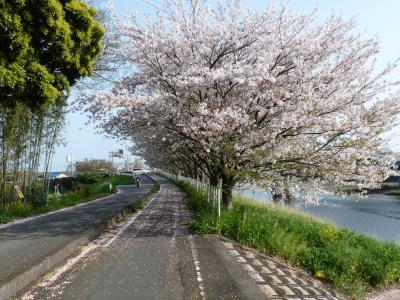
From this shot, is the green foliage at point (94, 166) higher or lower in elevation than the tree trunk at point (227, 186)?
higher

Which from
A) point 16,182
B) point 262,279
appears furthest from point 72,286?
point 16,182

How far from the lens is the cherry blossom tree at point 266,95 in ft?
34.5

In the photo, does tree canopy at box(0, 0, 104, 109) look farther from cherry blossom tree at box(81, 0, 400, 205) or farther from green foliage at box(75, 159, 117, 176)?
green foliage at box(75, 159, 117, 176)

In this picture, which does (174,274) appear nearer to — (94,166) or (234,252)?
(234,252)

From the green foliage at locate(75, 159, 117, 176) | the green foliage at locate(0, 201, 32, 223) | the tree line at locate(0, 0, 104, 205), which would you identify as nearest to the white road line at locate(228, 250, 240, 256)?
the tree line at locate(0, 0, 104, 205)

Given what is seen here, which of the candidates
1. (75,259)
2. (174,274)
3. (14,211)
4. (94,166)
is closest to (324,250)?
(174,274)

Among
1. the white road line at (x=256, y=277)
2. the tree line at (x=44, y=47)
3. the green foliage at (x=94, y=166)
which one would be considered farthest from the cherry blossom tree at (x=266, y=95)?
the green foliage at (x=94, y=166)

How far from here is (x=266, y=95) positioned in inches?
413

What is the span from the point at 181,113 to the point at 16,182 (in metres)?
9.85

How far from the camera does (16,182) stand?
17094mm

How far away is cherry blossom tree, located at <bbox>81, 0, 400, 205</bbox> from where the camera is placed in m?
10.5

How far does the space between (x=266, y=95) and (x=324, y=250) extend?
4.27 m

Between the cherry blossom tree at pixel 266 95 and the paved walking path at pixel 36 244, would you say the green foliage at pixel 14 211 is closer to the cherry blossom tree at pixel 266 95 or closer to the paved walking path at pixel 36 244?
the paved walking path at pixel 36 244

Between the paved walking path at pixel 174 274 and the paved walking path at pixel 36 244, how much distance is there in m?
0.27
